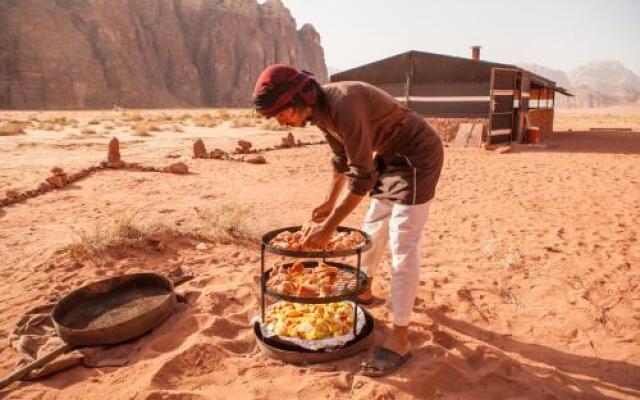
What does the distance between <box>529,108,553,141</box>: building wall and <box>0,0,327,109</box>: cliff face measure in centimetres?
4379

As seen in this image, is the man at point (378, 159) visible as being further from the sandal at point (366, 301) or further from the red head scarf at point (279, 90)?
the sandal at point (366, 301)

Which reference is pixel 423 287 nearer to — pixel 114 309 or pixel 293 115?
pixel 293 115

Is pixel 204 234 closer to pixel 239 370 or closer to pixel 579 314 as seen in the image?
pixel 239 370

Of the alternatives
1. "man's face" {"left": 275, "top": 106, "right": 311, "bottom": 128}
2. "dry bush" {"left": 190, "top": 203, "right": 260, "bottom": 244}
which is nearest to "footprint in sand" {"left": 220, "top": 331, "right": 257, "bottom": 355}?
"man's face" {"left": 275, "top": 106, "right": 311, "bottom": 128}

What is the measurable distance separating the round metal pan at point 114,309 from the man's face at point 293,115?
1.82 m

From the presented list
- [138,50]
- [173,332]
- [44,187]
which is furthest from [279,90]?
[138,50]

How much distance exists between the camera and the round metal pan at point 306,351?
292cm

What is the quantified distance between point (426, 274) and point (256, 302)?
70.9 inches

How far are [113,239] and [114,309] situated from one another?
135cm

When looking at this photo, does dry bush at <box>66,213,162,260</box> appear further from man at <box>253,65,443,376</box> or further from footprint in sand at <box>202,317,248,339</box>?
man at <box>253,65,443,376</box>

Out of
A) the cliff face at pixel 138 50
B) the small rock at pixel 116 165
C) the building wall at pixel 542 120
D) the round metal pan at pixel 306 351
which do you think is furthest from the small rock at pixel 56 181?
the cliff face at pixel 138 50

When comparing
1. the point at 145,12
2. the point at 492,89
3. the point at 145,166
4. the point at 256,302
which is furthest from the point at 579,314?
the point at 145,12

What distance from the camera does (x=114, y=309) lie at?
12.0ft

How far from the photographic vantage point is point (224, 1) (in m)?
65.4
